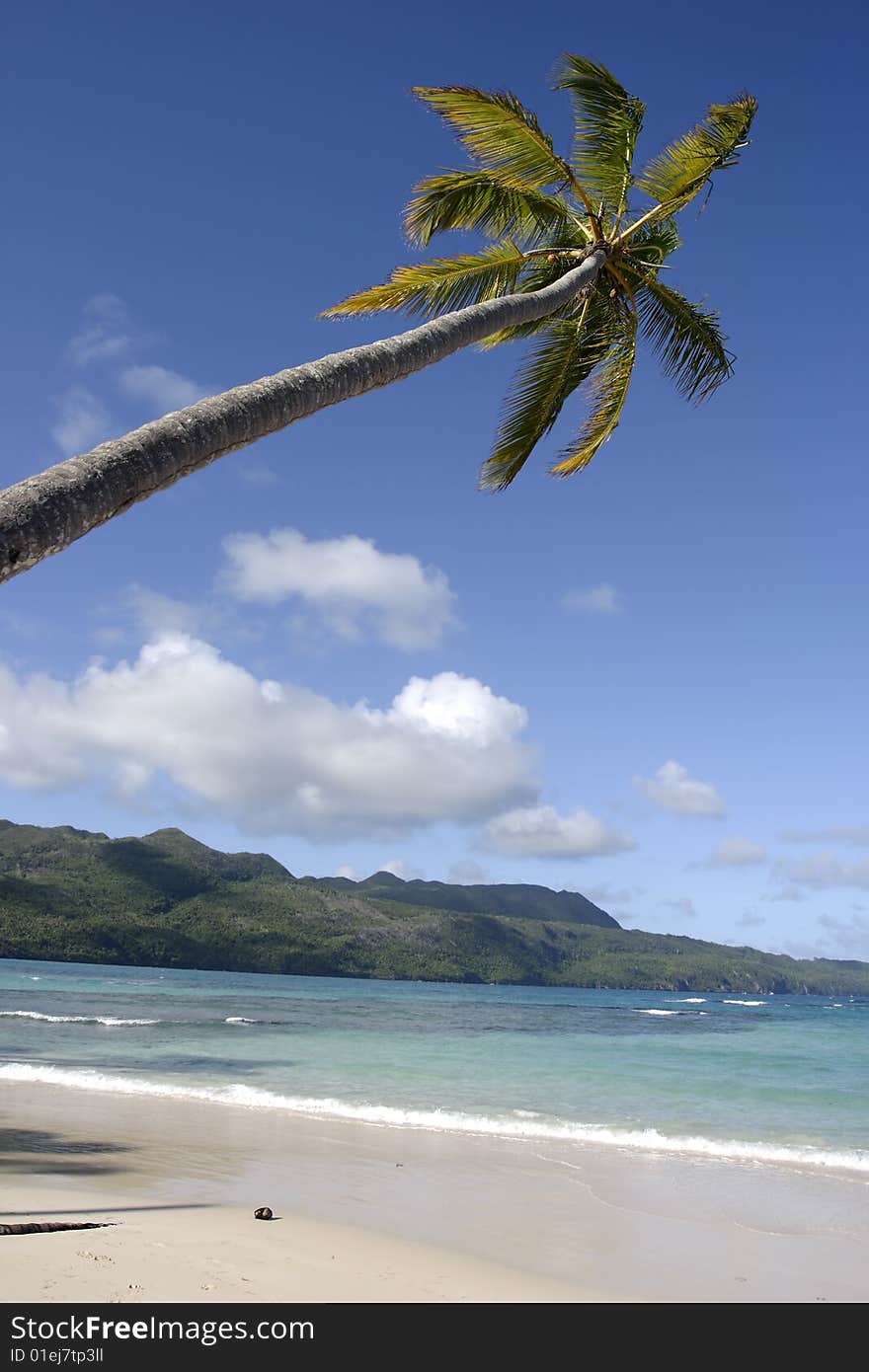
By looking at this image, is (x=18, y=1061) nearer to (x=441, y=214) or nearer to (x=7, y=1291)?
(x=7, y=1291)

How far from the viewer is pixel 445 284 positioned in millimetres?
8094

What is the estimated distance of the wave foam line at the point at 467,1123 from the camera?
1184cm

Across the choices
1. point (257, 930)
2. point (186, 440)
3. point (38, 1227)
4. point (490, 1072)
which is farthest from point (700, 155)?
point (257, 930)

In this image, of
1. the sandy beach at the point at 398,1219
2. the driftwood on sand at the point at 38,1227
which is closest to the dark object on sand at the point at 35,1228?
the driftwood on sand at the point at 38,1227

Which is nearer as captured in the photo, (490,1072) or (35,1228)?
(35,1228)

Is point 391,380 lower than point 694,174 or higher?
lower

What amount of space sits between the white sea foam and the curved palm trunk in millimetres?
27691

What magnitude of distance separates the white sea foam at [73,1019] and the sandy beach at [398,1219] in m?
18.1

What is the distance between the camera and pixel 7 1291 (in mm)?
4586

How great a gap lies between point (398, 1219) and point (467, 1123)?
20.0ft

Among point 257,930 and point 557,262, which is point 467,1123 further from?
point 257,930
